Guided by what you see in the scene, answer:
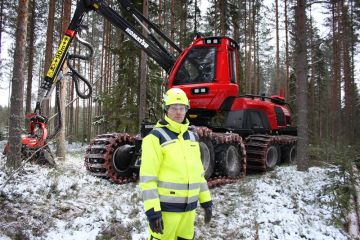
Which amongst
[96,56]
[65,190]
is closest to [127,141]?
[65,190]

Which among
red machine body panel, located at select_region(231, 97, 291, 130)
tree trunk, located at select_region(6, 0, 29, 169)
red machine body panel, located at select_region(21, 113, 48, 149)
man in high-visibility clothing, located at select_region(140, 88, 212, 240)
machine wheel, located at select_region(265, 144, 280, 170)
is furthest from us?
machine wheel, located at select_region(265, 144, 280, 170)

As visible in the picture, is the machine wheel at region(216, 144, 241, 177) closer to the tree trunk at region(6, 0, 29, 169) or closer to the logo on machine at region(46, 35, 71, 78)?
the logo on machine at region(46, 35, 71, 78)

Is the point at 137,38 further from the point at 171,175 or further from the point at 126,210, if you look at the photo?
the point at 171,175

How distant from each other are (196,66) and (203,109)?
118cm

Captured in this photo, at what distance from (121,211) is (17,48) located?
4.34 metres

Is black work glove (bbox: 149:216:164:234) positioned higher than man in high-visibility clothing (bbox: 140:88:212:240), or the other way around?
man in high-visibility clothing (bbox: 140:88:212:240)

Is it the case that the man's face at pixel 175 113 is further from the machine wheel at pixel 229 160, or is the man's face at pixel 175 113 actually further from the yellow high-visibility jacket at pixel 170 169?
the machine wheel at pixel 229 160

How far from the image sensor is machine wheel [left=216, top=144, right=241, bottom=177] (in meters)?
9.11

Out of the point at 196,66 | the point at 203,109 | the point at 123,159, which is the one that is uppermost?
the point at 196,66

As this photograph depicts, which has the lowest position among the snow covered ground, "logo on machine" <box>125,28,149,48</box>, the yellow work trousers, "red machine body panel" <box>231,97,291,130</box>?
the snow covered ground

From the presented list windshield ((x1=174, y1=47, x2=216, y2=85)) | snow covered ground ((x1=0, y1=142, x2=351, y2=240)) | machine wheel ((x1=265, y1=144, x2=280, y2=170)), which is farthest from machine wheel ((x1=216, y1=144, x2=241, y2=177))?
machine wheel ((x1=265, y1=144, x2=280, y2=170))

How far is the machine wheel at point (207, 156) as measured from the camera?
8.52 meters

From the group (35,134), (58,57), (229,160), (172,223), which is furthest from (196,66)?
(172,223)

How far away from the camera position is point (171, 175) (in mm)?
3637
